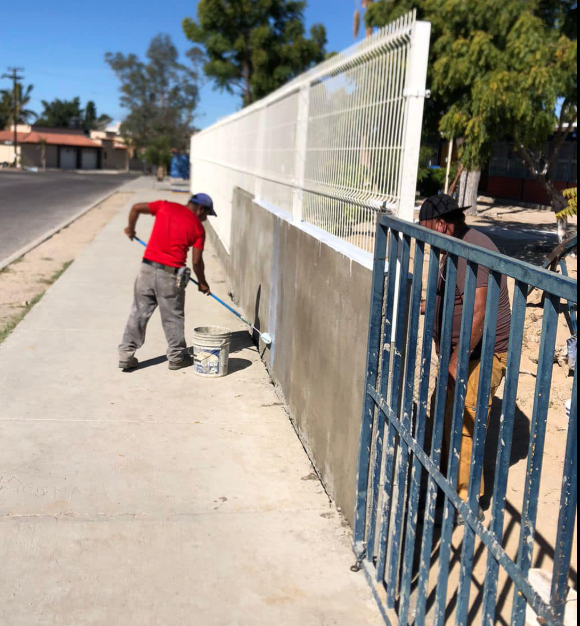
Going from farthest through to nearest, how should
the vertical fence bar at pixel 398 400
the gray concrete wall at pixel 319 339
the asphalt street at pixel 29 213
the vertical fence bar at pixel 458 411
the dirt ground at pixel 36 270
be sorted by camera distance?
the asphalt street at pixel 29 213
the dirt ground at pixel 36 270
the gray concrete wall at pixel 319 339
the vertical fence bar at pixel 398 400
the vertical fence bar at pixel 458 411

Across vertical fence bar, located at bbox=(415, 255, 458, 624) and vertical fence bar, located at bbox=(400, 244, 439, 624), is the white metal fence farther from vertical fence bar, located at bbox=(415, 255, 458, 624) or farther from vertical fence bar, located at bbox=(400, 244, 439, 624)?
vertical fence bar, located at bbox=(415, 255, 458, 624)

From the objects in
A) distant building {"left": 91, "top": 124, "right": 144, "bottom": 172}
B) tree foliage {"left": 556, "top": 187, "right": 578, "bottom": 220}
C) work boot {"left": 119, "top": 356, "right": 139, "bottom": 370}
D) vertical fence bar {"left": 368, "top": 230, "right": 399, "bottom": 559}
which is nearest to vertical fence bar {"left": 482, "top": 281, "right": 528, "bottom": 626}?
vertical fence bar {"left": 368, "top": 230, "right": 399, "bottom": 559}

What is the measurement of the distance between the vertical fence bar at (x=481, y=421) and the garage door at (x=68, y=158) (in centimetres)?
9528

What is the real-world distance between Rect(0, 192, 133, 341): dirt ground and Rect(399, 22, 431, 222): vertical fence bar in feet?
16.7

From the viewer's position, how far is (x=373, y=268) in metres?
3.52

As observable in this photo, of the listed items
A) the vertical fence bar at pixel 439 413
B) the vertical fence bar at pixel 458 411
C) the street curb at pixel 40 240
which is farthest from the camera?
the street curb at pixel 40 240

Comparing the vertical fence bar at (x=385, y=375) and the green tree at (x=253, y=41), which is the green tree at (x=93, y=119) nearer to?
the green tree at (x=253, y=41)

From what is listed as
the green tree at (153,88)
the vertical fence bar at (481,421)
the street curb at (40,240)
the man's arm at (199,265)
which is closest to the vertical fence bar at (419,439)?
the vertical fence bar at (481,421)

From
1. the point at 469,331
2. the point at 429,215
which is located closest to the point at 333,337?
the point at 429,215

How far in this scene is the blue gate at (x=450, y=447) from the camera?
1.93m

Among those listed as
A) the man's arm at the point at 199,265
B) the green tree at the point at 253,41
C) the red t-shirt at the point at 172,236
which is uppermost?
the green tree at the point at 253,41

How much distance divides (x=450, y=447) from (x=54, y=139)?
95.1 meters

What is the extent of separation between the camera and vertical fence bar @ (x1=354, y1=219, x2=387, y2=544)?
344 cm

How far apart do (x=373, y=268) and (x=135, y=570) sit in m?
1.73
